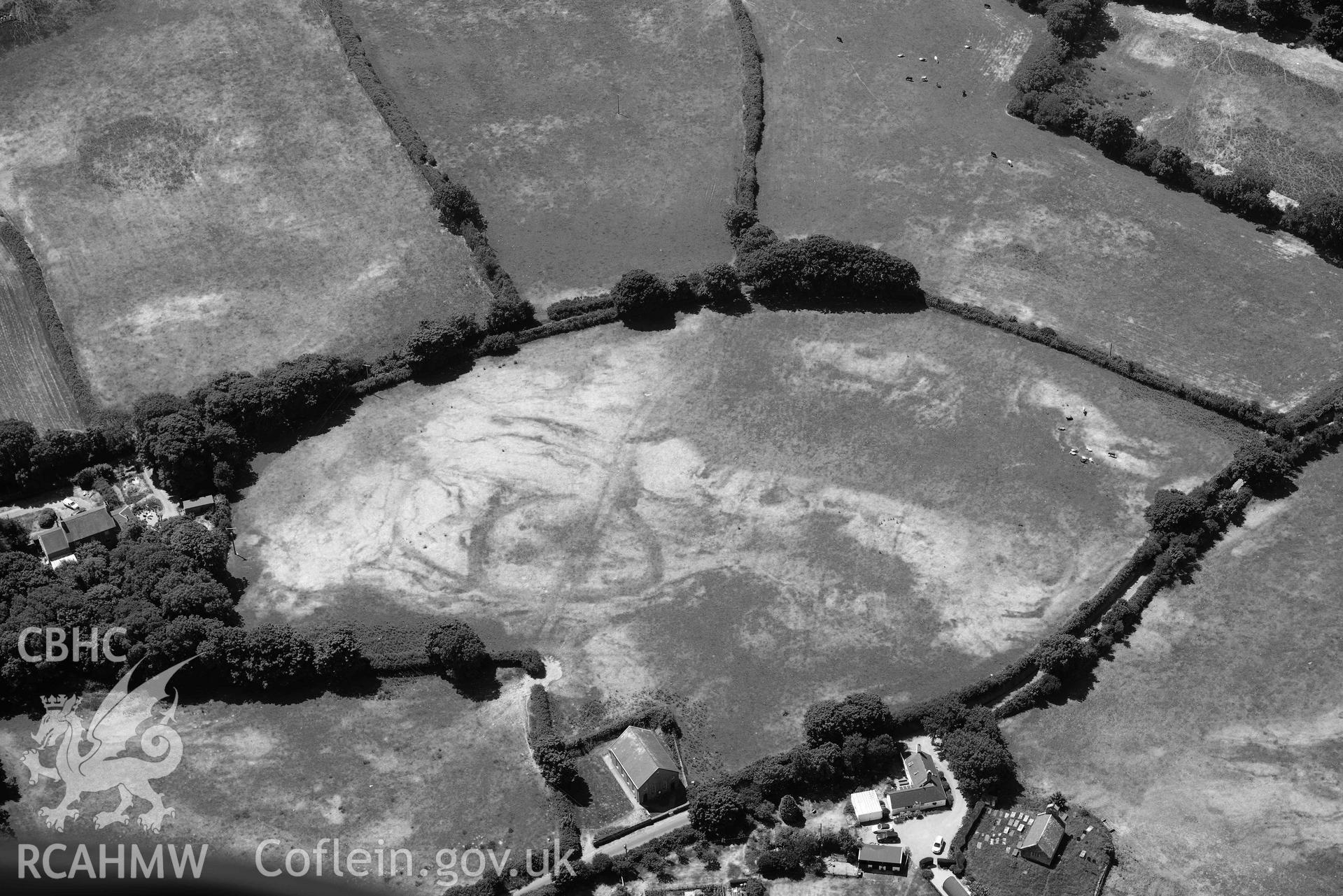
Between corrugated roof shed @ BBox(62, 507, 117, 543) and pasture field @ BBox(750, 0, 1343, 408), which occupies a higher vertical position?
pasture field @ BBox(750, 0, 1343, 408)

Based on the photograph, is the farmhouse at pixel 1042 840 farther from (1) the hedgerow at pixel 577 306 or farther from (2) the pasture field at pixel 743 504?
(1) the hedgerow at pixel 577 306

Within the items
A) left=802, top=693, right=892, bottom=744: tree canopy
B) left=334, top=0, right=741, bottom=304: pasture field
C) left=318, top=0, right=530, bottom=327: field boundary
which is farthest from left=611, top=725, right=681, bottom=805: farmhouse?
left=334, top=0, right=741, bottom=304: pasture field

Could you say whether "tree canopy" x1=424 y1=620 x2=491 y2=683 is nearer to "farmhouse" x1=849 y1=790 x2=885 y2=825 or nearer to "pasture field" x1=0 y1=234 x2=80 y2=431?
"farmhouse" x1=849 y1=790 x2=885 y2=825

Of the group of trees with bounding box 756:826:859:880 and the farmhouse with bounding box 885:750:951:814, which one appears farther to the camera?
the farmhouse with bounding box 885:750:951:814

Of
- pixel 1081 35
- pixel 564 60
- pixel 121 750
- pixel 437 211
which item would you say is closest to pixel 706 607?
pixel 121 750

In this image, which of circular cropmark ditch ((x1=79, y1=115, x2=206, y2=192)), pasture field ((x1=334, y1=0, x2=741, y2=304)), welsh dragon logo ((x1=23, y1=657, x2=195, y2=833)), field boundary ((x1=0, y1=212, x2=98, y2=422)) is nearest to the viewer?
welsh dragon logo ((x1=23, y1=657, x2=195, y2=833))

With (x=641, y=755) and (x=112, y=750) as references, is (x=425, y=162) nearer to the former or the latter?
(x=112, y=750)
